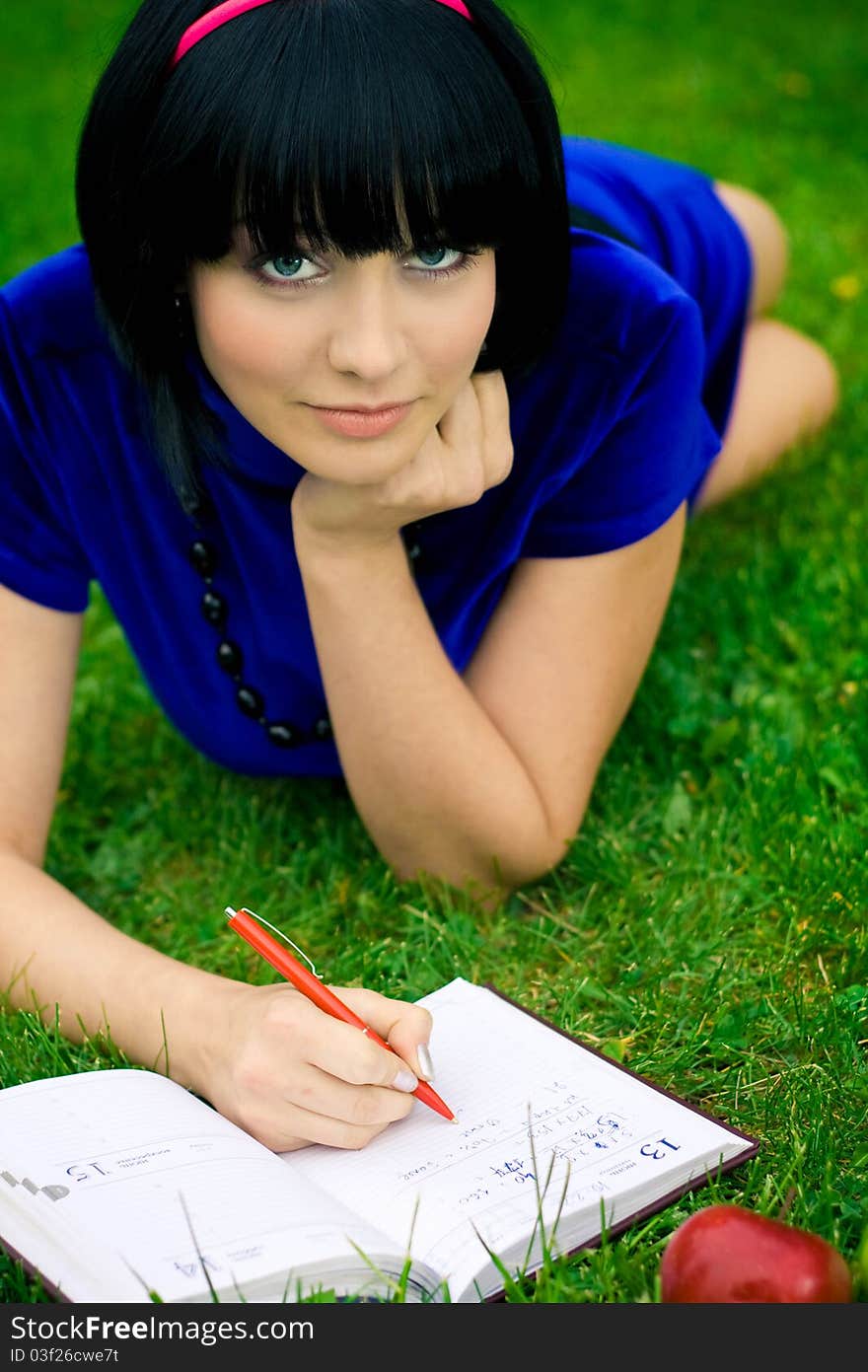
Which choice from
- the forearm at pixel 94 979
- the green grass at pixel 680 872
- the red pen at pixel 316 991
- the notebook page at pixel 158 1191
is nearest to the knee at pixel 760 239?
the green grass at pixel 680 872

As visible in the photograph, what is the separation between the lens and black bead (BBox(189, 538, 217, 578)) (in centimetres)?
259

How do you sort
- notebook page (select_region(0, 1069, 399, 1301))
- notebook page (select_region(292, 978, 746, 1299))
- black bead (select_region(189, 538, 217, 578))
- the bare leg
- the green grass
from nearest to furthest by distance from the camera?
1. notebook page (select_region(0, 1069, 399, 1301))
2. notebook page (select_region(292, 978, 746, 1299))
3. the green grass
4. black bead (select_region(189, 538, 217, 578))
5. the bare leg

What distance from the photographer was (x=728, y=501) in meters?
4.00

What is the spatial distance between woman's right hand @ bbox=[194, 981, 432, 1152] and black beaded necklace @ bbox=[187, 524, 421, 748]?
2.80ft

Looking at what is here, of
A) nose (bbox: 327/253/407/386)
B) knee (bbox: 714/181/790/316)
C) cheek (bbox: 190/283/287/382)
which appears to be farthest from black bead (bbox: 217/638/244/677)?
knee (bbox: 714/181/790/316)

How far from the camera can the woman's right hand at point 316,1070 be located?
1823 mm

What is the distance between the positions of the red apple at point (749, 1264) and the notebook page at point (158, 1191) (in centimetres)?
33

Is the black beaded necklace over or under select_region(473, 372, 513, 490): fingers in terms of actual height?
under

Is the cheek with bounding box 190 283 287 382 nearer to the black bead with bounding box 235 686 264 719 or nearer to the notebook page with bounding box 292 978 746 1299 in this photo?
the black bead with bounding box 235 686 264 719

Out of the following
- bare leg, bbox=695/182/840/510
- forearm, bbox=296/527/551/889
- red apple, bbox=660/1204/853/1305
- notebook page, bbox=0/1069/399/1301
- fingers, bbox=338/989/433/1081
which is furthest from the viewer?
bare leg, bbox=695/182/840/510

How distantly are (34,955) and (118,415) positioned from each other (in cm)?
87

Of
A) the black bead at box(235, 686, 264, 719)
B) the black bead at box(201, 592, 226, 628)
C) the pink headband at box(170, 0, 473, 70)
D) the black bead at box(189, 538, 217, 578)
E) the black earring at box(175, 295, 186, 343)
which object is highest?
the pink headband at box(170, 0, 473, 70)

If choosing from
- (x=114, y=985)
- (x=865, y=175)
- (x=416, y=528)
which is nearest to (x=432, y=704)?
(x=416, y=528)

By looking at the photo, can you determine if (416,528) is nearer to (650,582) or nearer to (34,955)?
(650,582)
